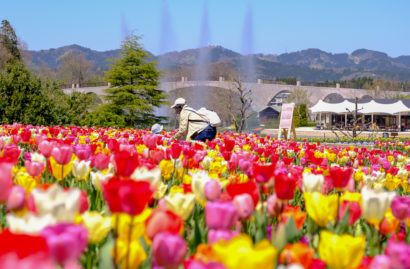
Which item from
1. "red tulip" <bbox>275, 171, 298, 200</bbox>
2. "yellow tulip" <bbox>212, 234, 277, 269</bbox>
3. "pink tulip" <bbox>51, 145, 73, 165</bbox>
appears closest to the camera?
"yellow tulip" <bbox>212, 234, 277, 269</bbox>

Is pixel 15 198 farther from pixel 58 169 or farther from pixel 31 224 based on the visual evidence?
pixel 58 169

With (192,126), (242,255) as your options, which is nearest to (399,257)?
(242,255)

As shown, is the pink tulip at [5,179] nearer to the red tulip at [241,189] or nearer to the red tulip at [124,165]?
the red tulip at [124,165]

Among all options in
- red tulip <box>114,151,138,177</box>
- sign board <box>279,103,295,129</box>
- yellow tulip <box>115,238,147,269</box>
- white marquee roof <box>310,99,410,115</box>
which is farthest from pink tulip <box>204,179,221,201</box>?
white marquee roof <box>310,99,410,115</box>

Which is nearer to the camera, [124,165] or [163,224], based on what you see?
[163,224]

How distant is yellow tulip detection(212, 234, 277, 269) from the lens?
0.72 meters

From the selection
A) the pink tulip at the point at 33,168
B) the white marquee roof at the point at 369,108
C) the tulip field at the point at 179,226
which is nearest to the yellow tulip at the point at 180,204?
the tulip field at the point at 179,226

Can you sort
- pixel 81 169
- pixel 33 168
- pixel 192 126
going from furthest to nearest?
pixel 192 126 → pixel 81 169 → pixel 33 168

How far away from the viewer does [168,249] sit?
90 centimetres

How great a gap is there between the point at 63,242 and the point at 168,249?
9.0 inches

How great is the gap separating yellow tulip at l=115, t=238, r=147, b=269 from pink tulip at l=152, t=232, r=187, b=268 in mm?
133

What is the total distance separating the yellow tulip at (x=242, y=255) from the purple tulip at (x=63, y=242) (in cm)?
24

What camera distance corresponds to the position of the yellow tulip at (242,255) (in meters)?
0.72

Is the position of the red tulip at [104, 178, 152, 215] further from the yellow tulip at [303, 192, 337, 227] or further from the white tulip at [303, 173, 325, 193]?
the white tulip at [303, 173, 325, 193]
